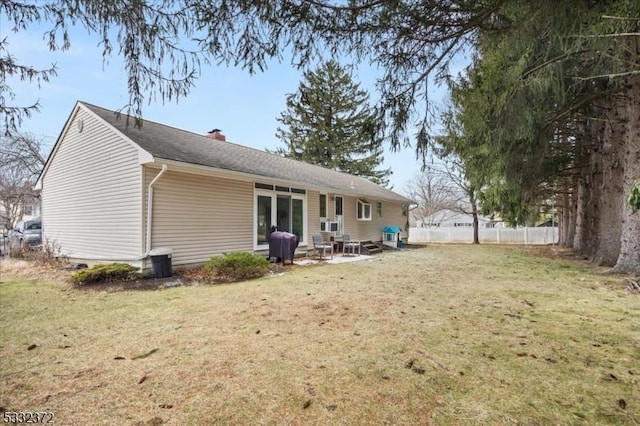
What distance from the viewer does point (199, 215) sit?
9008 mm

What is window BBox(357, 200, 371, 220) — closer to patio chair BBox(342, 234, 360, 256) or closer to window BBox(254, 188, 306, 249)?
patio chair BBox(342, 234, 360, 256)

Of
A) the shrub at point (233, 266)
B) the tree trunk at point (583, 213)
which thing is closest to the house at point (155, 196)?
the shrub at point (233, 266)

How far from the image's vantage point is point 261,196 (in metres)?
10.9

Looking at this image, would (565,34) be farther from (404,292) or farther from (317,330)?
(404,292)

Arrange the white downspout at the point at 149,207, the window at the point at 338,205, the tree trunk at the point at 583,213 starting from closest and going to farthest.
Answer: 1. the white downspout at the point at 149,207
2. the tree trunk at the point at 583,213
3. the window at the point at 338,205

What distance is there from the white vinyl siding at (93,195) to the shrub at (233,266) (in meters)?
1.87

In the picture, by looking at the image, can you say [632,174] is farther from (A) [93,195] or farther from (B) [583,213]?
(A) [93,195]

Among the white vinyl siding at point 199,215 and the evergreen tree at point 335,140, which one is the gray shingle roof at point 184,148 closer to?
the white vinyl siding at point 199,215

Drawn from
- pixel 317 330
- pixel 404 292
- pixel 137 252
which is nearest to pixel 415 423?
pixel 317 330

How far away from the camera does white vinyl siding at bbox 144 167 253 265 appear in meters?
8.24

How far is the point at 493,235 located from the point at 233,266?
23783mm

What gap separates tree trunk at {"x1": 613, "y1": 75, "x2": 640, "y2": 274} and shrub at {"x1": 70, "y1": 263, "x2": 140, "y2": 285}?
11.4 m

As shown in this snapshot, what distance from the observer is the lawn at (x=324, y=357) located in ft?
7.80

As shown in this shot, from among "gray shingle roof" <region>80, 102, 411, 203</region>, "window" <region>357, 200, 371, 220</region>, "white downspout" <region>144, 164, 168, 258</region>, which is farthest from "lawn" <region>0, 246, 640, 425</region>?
"window" <region>357, 200, 371, 220</region>
